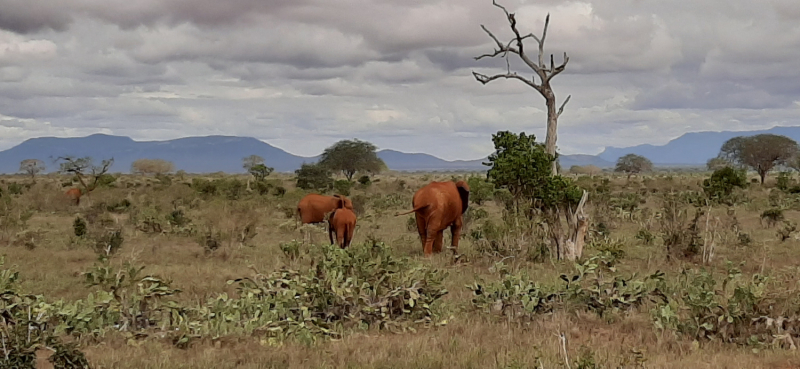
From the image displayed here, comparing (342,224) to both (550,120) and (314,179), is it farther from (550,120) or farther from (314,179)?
(314,179)

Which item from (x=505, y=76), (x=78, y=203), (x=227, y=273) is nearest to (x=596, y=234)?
(x=505, y=76)

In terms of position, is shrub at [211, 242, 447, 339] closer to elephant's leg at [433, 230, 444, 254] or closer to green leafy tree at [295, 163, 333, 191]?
elephant's leg at [433, 230, 444, 254]

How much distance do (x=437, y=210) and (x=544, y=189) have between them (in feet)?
7.54

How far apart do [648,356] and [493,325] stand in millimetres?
1763

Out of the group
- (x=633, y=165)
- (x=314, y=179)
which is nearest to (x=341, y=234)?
(x=314, y=179)

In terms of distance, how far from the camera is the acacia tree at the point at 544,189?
1360 cm

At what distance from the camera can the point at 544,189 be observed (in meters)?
13.8

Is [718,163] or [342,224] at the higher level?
[718,163]

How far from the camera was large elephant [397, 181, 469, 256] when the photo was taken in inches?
586

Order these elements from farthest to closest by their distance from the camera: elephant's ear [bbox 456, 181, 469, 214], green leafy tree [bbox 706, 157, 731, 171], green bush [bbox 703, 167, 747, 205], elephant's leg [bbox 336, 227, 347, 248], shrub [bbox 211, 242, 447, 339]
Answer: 1. green leafy tree [bbox 706, 157, 731, 171]
2. green bush [bbox 703, 167, 747, 205]
3. elephant's leg [bbox 336, 227, 347, 248]
4. elephant's ear [bbox 456, 181, 469, 214]
5. shrub [bbox 211, 242, 447, 339]

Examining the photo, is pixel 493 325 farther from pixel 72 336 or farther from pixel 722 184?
pixel 722 184

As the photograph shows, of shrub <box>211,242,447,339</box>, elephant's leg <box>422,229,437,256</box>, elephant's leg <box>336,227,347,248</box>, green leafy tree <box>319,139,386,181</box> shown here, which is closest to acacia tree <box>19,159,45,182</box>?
green leafy tree <box>319,139,386,181</box>

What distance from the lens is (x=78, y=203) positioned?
102 feet

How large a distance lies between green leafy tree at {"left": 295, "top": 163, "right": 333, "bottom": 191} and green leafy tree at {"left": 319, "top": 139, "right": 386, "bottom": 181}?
812 inches
